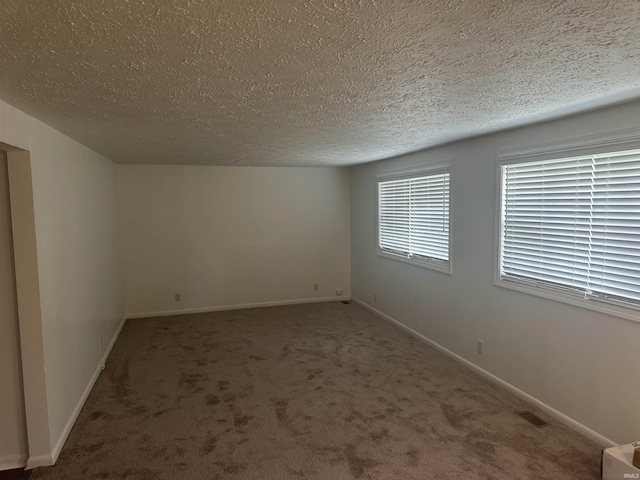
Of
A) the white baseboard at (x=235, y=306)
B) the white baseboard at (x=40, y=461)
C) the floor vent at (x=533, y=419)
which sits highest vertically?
the white baseboard at (x=235, y=306)

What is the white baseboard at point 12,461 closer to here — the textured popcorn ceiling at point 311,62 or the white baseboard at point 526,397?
the textured popcorn ceiling at point 311,62

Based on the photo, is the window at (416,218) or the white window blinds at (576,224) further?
the window at (416,218)

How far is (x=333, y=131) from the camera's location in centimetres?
319

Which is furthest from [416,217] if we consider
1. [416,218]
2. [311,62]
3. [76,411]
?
[76,411]

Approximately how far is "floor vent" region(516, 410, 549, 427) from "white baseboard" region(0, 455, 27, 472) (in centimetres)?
344

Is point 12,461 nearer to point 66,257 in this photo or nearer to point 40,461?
point 40,461

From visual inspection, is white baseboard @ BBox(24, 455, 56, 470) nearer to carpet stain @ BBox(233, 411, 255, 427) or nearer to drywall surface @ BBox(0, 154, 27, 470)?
drywall surface @ BBox(0, 154, 27, 470)

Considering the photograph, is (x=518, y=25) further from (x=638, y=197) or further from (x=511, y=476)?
(x=511, y=476)

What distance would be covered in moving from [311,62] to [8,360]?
2.56m

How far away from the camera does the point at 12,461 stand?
99.0 inches

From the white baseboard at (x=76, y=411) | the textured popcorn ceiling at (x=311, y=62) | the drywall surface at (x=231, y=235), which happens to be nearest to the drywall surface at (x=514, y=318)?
the textured popcorn ceiling at (x=311, y=62)

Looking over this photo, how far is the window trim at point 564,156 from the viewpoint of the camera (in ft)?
8.04

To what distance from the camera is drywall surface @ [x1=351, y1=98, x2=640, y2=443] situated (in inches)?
100

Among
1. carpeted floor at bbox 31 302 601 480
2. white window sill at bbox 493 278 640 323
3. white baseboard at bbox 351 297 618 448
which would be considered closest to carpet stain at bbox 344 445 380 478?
carpeted floor at bbox 31 302 601 480
